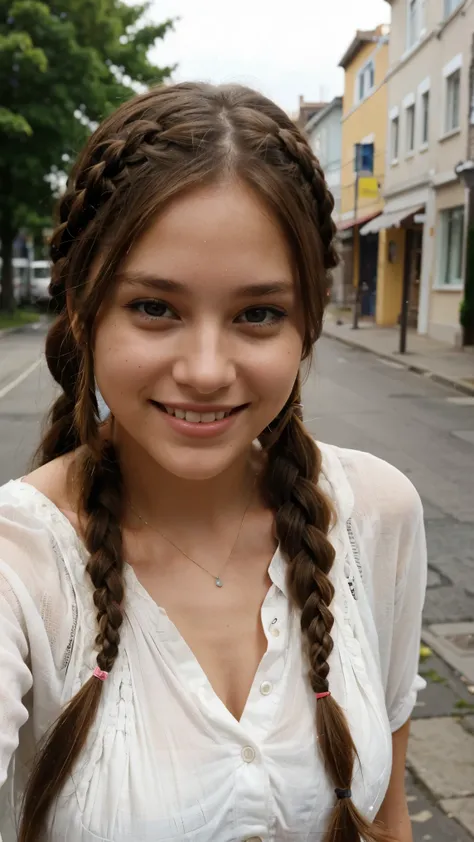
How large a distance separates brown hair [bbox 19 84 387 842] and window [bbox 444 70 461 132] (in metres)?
18.2

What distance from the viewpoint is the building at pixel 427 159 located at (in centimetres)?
1783

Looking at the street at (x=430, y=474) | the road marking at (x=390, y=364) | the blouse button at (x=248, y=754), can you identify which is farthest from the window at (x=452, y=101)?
the blouse button at (x=248, y=754)

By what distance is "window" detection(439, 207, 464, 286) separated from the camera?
18281 mm

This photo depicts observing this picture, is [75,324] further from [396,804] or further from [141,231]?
[396,804]

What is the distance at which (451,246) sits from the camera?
19.0 meters

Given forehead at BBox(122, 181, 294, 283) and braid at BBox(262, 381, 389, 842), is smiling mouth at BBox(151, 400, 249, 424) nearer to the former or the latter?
forehead at BBox(122, 181, 294, 283)

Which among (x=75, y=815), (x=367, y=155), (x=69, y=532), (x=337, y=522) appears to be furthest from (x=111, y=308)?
(x=367, y=155)

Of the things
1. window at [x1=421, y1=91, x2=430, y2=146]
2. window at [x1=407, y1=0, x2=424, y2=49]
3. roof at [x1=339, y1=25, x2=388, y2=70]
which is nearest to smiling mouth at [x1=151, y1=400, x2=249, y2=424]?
window at [x1=421, y1=91, x2=430, y2=146]

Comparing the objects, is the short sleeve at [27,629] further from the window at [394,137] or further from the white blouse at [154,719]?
the window at [394,137]

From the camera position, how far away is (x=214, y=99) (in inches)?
50.9

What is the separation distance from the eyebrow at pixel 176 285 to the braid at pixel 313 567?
1.17 ft

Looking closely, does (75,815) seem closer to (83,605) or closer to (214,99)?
(83,605)

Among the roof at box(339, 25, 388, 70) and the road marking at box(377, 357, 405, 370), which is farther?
the roof at box(339, 25, 388, 70)

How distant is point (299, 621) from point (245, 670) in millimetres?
125
